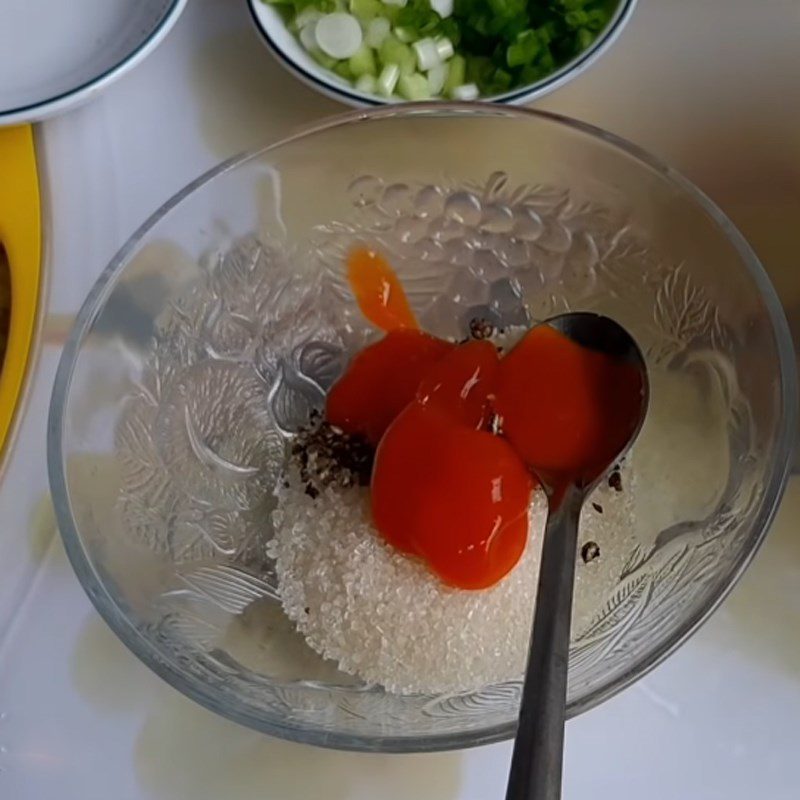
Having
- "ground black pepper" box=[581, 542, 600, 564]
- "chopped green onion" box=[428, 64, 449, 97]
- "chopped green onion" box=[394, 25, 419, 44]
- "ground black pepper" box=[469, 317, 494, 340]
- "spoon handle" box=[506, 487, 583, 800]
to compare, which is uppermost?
"chopped green onion" box=[394, 25, 419, 44]

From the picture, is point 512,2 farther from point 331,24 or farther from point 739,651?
point 739,651

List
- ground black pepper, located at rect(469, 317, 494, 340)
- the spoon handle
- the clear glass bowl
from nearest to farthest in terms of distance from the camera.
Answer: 1. the spoon handle
2. the clear glass bowl
3. ground black pepper, located at rect(469, 317, 494, 340)

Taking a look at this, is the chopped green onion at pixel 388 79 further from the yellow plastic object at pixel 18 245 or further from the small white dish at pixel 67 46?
the yellow plastic object at pixel 18 245

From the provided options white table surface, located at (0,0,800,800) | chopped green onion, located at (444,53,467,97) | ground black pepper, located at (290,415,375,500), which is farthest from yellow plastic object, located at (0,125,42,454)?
chopped green onion, located at (444,53,467,97)

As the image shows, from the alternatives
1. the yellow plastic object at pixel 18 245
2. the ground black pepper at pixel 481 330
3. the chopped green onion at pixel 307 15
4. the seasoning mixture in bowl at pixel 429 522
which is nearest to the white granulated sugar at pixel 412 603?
the seasoning mixture in bowl at pixel 429 522

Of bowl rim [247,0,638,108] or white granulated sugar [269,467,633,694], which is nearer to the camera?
white granulated sugar [269,467,633,694]

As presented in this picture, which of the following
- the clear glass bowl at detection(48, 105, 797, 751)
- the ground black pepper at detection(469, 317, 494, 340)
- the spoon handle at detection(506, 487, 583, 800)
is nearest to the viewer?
the spoon handle at detection(506, 487, 583, 800)

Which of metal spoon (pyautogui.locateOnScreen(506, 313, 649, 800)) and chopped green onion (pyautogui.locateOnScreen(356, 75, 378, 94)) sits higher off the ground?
chopped green onion (pyautogui.locateOnScreen(356, 75, 378, 94))

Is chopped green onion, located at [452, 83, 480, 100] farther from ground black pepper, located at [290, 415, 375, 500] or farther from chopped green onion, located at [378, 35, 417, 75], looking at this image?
ground black pepper, located at [290, 415, 375, 500]
